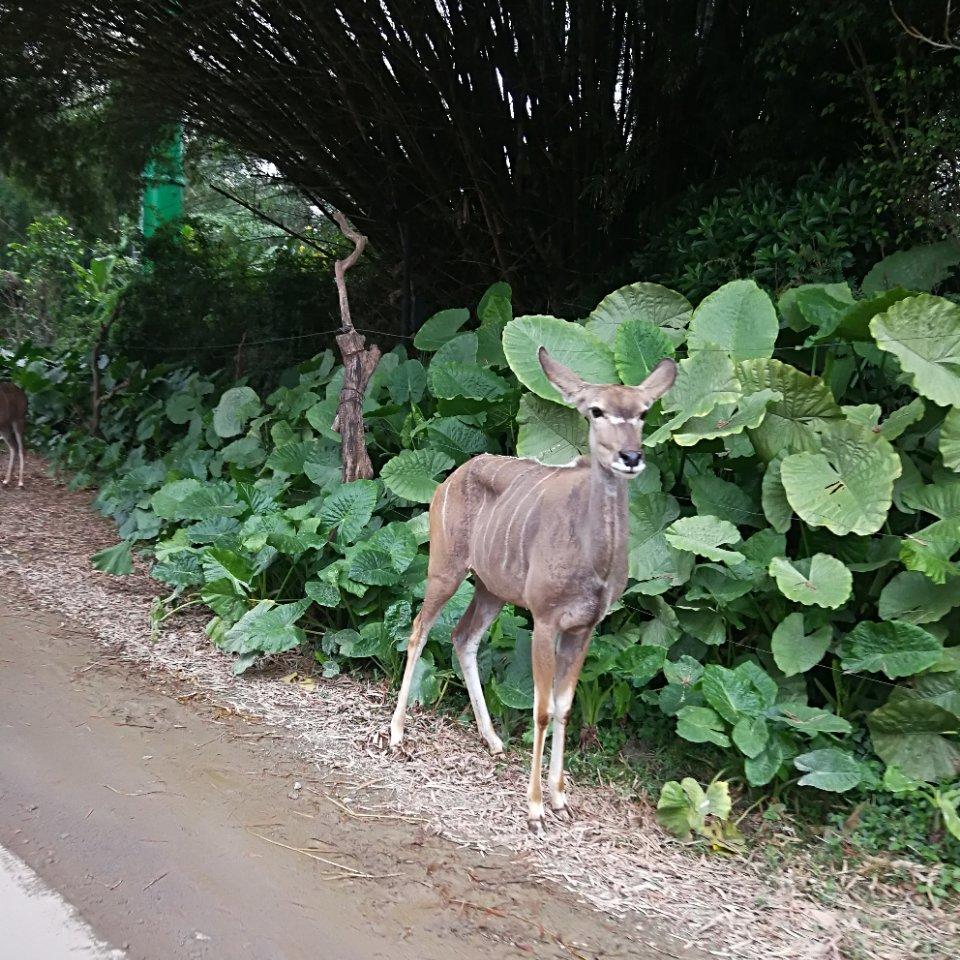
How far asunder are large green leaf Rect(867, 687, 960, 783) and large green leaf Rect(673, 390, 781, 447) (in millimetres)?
1174

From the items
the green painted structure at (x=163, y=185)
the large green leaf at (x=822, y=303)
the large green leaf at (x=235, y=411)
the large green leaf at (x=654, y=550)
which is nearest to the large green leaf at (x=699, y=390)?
the large green leaf at (x=654, y=550)

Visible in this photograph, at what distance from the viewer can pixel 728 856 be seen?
2.97 meters

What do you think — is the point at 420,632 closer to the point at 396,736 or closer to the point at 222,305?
the point at 396,736

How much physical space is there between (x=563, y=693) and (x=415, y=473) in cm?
194

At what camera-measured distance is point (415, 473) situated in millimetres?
4688

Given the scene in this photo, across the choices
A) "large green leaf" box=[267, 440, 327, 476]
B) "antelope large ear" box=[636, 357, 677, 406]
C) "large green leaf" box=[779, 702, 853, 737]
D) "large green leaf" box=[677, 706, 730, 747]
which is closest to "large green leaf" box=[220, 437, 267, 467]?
"large green leaf" box=[267, 440, 327, 476]

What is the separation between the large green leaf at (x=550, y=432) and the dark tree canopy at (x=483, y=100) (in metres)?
2.17

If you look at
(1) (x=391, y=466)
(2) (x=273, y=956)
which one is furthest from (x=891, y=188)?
(2) (x=273, y=956)

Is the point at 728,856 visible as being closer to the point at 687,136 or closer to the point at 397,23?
the point at 687,136

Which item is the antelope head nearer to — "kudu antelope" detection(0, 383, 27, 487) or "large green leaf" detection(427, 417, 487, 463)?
"large green leaf" detection(427, 417, 487, 463)

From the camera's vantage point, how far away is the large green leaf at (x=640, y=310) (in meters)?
4.61

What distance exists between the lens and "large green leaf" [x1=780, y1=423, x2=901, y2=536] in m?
3.46

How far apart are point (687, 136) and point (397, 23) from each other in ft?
7.34

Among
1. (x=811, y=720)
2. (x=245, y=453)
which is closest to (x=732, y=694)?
(x=811, y=720)
